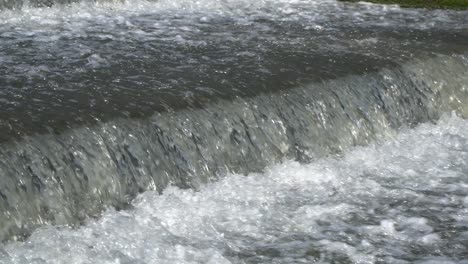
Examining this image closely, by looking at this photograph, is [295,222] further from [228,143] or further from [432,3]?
[432,3]

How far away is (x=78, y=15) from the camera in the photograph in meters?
13.2

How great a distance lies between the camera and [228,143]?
8891 mm

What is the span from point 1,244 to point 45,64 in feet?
11.3

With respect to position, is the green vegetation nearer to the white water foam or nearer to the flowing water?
the flowing water

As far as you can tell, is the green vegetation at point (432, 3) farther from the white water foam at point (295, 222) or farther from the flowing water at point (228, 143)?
the white water foam at point (295, 222)

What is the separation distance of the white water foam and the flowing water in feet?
0.06

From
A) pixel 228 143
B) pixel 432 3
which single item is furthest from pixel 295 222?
pixel 432 3

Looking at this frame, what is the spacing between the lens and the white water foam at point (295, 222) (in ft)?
23.5

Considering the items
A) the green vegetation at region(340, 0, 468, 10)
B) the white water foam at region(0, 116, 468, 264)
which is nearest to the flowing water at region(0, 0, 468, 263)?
the white water foam at region(0, 116, 468, 264)

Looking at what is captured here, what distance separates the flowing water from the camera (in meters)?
7.41

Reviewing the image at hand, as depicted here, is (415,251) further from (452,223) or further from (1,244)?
(1,244)

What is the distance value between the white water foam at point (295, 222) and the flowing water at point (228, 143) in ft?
0.06

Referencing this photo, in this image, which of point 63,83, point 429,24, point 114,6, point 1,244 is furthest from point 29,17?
point 1,244

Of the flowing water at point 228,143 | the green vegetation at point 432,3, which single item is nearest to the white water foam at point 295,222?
the flowing water at point 228,143
